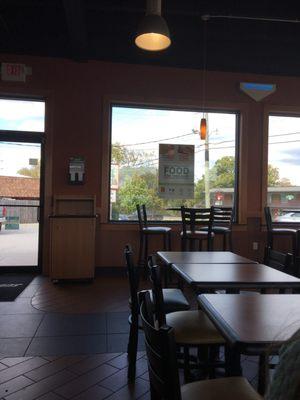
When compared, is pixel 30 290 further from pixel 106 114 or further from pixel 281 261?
pixel 281 261

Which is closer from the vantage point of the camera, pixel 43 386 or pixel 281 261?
pixel 43 386

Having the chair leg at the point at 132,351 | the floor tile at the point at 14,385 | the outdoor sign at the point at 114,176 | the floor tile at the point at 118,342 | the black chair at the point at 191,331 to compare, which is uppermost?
the outdoor sign at the point at 114,176

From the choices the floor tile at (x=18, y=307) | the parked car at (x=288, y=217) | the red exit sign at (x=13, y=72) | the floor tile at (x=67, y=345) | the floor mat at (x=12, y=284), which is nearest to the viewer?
the floor tile at (x=67, y=345)

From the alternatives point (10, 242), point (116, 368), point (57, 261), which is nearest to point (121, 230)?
point (57, 261)

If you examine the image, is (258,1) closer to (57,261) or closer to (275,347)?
(57,261)

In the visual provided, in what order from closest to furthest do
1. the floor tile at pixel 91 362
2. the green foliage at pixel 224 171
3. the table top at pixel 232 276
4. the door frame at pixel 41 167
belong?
the table top at pixel 232 276
the floor tile at pixel 91 362
the door frame at pixel 41 167
the green foliage at pixel 224 171

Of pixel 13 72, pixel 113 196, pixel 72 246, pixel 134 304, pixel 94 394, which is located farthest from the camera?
pixel 113 196

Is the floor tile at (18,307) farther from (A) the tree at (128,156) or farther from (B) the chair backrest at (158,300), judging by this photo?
(A) the tree at (128,156)

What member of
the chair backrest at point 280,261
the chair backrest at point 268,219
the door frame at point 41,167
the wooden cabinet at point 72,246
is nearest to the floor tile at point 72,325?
the wooden cabinet at point 72,246

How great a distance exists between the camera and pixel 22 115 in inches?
225

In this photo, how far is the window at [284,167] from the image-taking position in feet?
21.1

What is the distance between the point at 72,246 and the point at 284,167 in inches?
148

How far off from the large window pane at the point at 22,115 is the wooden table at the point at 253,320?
4649 millimetres

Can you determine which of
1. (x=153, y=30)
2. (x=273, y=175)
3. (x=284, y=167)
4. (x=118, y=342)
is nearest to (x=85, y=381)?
(x=118, y=342)
